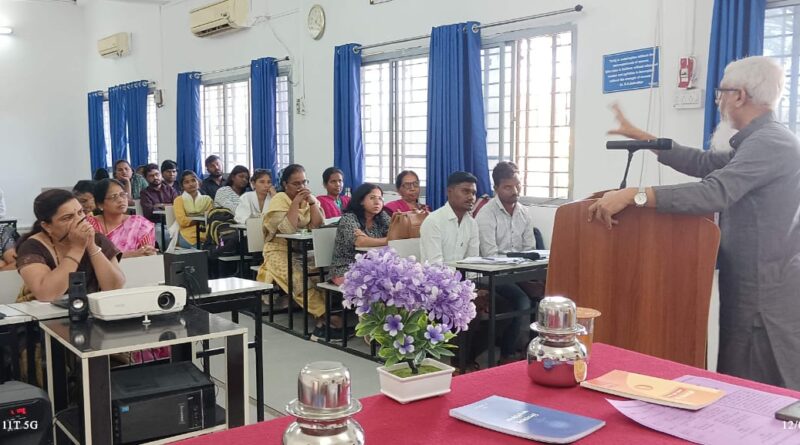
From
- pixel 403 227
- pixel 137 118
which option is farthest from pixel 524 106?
pixel 137 118

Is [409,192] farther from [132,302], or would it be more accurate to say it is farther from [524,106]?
[132,302]

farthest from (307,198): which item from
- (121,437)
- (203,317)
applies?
(121,437)

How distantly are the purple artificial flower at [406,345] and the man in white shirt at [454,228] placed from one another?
3228 mm

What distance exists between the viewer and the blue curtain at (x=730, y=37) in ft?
13.4

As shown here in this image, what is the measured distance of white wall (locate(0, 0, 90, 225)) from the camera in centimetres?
1202

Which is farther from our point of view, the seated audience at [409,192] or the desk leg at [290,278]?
the seated audience at [409,192]

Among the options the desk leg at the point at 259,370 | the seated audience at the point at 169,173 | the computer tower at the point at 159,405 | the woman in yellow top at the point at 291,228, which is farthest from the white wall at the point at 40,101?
the computer tower at the point at 159,405

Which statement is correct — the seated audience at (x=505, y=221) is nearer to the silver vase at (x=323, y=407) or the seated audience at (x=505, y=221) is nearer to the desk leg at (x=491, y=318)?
the desk leg at (x=491, y=318)

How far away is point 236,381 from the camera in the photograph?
2.81 metres

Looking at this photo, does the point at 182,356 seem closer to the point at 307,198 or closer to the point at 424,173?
the point at 307,198

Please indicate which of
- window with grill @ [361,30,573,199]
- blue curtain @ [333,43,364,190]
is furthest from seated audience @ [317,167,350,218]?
window with grill @ [361,30,573,199]

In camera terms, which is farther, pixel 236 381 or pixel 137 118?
pixel 137 118

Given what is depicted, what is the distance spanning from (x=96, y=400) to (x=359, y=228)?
3.04 m

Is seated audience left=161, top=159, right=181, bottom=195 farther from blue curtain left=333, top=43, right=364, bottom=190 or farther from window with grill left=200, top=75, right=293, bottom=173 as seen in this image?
blue curtain left=333, top=43, right=364, bottom=190
